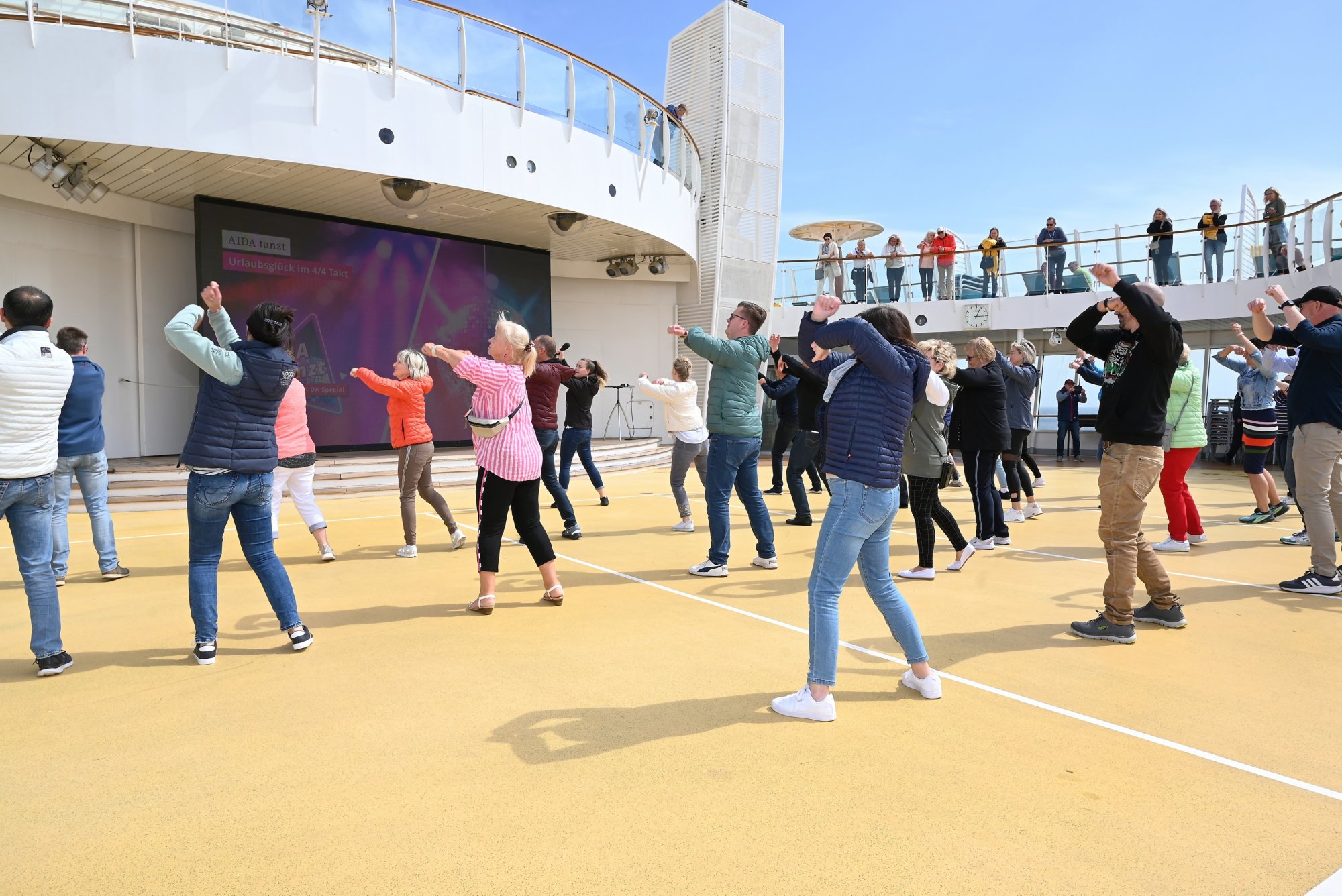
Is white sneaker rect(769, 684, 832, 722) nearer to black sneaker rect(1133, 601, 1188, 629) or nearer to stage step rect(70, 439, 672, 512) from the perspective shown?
black sneaker rect(1133, 601, 1188, 629)

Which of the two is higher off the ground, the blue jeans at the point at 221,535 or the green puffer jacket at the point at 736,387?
the green puffer jacket at the point at 736,387

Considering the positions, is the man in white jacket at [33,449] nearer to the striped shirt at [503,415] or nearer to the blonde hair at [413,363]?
the striped shirt at [503,415]

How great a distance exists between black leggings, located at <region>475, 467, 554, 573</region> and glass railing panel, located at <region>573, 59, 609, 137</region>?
390 inches

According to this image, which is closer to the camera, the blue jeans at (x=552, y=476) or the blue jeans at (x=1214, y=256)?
the blue jeans at (x=552, y=476)

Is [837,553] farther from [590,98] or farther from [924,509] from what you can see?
[590,98]

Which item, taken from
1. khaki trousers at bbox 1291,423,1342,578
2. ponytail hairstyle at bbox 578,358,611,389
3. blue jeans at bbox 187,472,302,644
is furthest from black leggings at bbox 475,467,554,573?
khaki trousers at bbox 1291,423,1342,578

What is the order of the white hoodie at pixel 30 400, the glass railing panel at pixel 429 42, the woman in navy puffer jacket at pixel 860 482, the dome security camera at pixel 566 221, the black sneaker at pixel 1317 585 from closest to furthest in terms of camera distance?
1. the woman in navy puffer jacket at pixel 860 482
2. the white hoodie at pixel 30 400
3. the black sneaker at pixel 1317 585
4. the glass railing panel at pixel 429 42
5. the dome security camera at pixel 566 221

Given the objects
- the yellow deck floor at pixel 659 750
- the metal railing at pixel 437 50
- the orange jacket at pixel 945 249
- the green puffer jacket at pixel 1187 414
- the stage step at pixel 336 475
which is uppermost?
the metal railing at pixel 437 50

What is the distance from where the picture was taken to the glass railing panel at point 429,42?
11023 mm

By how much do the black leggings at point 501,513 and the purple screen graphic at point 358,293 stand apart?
9.11 metres

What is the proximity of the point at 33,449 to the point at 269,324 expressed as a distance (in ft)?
3.82

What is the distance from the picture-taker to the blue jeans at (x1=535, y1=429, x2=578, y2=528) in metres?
7.18

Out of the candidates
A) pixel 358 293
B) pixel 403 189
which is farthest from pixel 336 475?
pixel 403 189

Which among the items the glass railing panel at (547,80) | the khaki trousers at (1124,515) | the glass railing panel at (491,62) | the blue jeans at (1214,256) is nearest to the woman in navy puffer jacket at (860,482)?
the khaki trousers at (1124,515)
